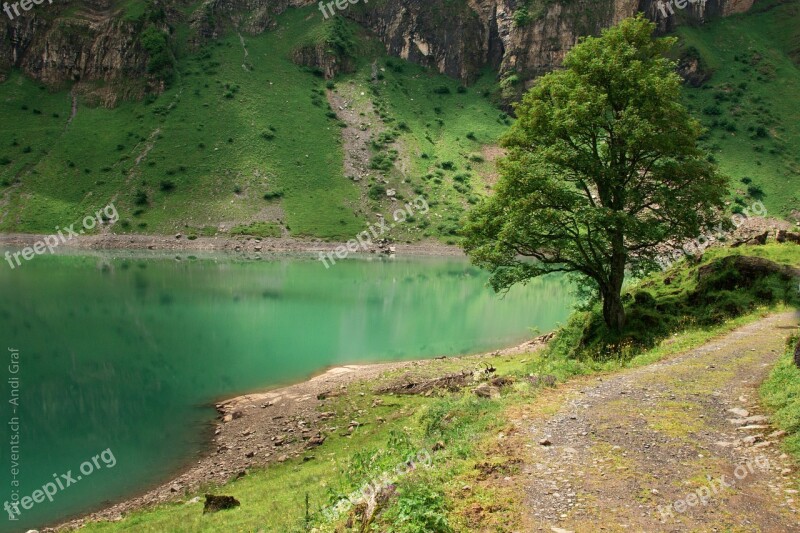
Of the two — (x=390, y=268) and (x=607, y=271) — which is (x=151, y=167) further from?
(x=607, y=271)

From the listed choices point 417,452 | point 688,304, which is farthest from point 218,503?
point 688,304

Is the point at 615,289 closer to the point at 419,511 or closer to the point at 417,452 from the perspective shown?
the point at 417,452

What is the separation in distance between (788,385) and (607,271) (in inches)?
444

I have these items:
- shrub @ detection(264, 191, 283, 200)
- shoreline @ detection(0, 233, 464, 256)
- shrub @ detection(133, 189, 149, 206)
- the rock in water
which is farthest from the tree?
shrub @ detection(133, 189, 149, 206)

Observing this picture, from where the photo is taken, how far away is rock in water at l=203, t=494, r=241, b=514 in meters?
14.2

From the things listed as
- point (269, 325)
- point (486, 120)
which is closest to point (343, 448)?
point (269, 325)

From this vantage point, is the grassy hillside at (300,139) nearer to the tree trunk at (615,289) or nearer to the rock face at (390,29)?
the rock face at (390,29)

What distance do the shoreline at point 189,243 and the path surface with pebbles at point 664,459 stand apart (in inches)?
3728

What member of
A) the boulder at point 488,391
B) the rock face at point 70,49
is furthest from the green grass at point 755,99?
the rock face at point 70,49

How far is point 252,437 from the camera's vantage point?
21281 millimetres

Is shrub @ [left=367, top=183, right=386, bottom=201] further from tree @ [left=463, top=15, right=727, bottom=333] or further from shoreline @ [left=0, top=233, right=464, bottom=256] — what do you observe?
tree @ [left=463, top=15, right=727, bottom=333]

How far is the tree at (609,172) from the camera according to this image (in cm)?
2000

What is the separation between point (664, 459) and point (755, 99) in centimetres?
16867

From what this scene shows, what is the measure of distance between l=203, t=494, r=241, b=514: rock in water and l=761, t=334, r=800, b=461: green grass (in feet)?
42.6
